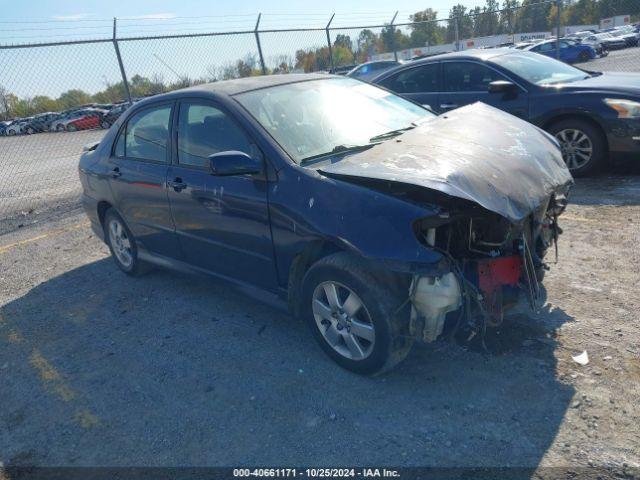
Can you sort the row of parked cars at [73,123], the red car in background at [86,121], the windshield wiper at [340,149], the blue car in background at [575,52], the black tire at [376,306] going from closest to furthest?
the black tire at [376,306] → the windshield wiper at [340,149] → the row of parked cars at [73,123] → the red car in background at [86,121] → the blue car in background at [575,52]

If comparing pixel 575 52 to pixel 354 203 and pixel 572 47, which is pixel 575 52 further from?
pixel 354 203

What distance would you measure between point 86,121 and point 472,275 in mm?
32415

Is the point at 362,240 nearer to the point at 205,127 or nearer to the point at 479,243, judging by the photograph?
the point at 479,243

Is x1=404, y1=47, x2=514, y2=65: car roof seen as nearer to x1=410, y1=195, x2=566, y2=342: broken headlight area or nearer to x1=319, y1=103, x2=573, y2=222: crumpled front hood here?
x1=319, y1=103, x2=573, y2=222: crumpled front hood

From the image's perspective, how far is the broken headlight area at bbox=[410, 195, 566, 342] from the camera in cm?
276

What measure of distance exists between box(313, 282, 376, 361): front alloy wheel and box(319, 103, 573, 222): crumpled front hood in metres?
0.72

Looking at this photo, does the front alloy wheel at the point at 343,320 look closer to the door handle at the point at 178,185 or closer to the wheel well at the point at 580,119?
the door handle at the point at 178,185

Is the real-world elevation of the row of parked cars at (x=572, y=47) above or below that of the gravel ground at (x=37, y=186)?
above

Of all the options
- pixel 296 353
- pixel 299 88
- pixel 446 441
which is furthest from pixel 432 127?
pixel 446 441

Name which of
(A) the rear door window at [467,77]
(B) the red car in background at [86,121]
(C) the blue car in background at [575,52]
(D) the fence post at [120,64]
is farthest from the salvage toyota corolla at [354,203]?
(C) the blue car in background at [575,52]

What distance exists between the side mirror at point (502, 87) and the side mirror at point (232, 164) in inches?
176

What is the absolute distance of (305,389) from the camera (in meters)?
3.15

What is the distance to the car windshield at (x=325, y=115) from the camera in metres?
3.50

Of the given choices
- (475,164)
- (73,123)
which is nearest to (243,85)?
(475,164)
